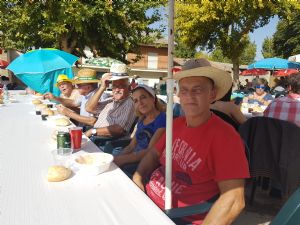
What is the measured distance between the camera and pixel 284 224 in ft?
4.15

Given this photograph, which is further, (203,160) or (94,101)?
(94,101)

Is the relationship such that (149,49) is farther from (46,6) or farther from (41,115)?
(41,115)

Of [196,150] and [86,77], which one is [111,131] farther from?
[196,150]

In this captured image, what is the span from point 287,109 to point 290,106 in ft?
0.15

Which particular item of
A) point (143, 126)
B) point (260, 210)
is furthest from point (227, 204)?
point (260, 210)

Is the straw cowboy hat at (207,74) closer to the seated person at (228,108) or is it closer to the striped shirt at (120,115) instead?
the seated person at (228,108)

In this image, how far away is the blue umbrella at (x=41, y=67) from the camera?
18.5 ft

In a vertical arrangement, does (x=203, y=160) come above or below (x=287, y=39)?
below

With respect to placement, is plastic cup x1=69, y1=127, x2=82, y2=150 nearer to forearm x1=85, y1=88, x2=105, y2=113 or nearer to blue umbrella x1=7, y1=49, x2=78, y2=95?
forearm x1=85, y1=88, x2=105, y2=113

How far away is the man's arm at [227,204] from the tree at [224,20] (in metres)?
13.7

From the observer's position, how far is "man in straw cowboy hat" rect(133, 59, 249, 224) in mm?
1527

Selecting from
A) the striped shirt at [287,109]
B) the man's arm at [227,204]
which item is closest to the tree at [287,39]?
the striped shirt at [287,109]

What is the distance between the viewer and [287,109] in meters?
3.28

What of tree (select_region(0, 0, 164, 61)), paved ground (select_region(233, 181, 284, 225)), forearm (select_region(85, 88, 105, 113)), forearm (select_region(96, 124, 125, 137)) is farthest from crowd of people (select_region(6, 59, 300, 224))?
tree (select_region(0, 0, 164, 61))
